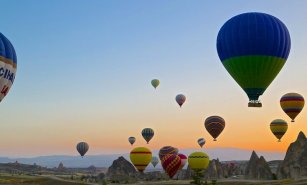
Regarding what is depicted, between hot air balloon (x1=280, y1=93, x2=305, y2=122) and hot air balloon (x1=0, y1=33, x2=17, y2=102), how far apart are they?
5268 cm

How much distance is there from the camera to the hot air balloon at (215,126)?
3457 inches

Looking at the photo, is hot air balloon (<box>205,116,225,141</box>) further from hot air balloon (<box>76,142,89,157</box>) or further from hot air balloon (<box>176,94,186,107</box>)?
hot air balloon (<box>76,142,89,157</box>)

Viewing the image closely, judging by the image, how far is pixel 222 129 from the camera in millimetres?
88625

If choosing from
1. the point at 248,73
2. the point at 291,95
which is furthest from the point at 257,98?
the point at 291,95

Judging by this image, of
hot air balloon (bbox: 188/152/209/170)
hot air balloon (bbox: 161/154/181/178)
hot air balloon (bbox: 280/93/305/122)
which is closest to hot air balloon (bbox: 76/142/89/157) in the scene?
hot air balloon (bbox: 161/154/181/178)

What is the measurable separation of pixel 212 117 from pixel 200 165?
461 inches

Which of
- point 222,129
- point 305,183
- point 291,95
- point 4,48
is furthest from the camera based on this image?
point 222,129

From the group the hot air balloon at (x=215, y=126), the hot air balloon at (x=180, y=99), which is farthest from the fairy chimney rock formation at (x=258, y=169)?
the hot air balloon at (x=180, y=99)

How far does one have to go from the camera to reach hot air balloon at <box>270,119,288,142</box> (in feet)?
302

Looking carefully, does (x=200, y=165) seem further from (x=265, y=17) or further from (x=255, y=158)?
(x=265, y=17)

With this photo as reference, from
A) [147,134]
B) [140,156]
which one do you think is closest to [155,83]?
[147,134]

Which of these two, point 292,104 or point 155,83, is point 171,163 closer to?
point 292,104

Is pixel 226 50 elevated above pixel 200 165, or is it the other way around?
pixel 226 50

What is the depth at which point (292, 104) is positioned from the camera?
80.4 metres
